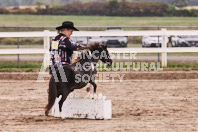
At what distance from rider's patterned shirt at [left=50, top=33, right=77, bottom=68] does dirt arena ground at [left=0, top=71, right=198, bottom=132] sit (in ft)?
3.88

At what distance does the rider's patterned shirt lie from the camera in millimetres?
9945

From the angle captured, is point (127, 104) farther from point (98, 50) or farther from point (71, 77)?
point (71, 77)

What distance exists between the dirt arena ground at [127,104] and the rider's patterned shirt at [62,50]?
1.18 m

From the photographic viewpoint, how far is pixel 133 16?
6856 centimetres

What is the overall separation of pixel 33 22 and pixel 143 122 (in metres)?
53.0

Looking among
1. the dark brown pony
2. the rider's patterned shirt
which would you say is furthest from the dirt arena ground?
the rider's patterned shirt

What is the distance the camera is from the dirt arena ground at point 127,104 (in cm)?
905

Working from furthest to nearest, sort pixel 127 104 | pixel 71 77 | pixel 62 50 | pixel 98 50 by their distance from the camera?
pixel 127 104, pixel 98 50, pixel 62 50, pixel 71 77

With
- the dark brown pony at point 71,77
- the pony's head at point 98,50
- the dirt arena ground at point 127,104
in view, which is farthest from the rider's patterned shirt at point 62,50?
the dirt arena ground at point 127,104

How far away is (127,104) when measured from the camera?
1180cm

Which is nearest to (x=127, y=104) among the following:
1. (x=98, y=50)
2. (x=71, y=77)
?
(x=98, y=50)

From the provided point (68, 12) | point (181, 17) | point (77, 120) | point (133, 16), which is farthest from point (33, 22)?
point (77, 120)

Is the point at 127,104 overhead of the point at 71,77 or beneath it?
beneath

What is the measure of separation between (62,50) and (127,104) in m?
2.61
